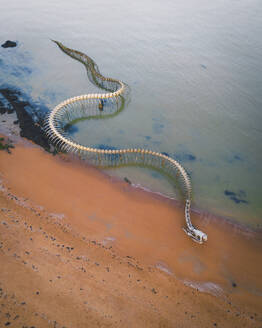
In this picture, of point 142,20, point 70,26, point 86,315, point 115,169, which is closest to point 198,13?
point 142,20

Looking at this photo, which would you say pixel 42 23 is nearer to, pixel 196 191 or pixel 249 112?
pixel 249 112

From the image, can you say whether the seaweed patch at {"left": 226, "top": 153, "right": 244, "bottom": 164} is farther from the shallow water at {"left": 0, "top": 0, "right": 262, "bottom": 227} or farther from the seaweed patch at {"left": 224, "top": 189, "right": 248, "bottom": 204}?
the seaweed patch at {"left": 224, "top": 189, "right": 248, "bottom": 204}

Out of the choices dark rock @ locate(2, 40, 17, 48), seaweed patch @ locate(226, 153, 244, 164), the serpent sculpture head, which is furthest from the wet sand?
dark rock @ locate(2, 40, 17, 48)

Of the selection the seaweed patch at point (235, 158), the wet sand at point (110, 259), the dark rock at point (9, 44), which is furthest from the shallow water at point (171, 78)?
the wet sand at point (110, 259)

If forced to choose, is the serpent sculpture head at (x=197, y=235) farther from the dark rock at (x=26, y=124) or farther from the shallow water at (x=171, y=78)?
the dark rock at (x=26, y=124)

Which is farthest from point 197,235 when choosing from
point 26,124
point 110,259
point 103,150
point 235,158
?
point 26,124

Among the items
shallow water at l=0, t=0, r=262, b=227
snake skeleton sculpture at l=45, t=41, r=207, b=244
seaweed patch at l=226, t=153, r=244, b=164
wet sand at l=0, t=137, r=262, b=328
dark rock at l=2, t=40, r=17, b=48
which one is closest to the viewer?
wet sand at l=0, t=137, r=262, b=328

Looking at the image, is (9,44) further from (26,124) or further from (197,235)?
(197,235)
